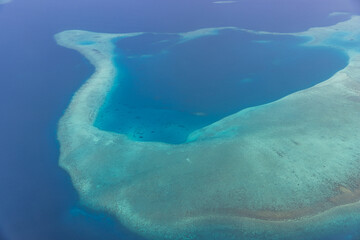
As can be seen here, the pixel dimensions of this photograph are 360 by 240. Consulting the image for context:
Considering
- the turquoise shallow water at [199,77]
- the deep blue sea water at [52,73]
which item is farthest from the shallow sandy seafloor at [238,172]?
the turquoise shallow water at [199,77]

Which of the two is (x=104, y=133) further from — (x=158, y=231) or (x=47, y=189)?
(x=158, y=231)

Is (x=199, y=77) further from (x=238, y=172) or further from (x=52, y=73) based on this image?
(x=52, y=73)

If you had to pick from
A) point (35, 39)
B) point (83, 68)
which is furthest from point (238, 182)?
point (35, 39)

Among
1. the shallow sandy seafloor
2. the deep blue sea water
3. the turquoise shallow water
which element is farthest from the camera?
the turquoise shallow water

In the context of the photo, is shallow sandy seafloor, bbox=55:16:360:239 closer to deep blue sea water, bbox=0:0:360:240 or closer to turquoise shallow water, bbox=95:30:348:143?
deep blue sea water, bbox=0:0:360:240

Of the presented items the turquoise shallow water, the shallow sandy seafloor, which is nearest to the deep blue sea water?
the shallow sandy seafloor

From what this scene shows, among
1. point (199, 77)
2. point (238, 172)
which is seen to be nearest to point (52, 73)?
point (199, 77)
